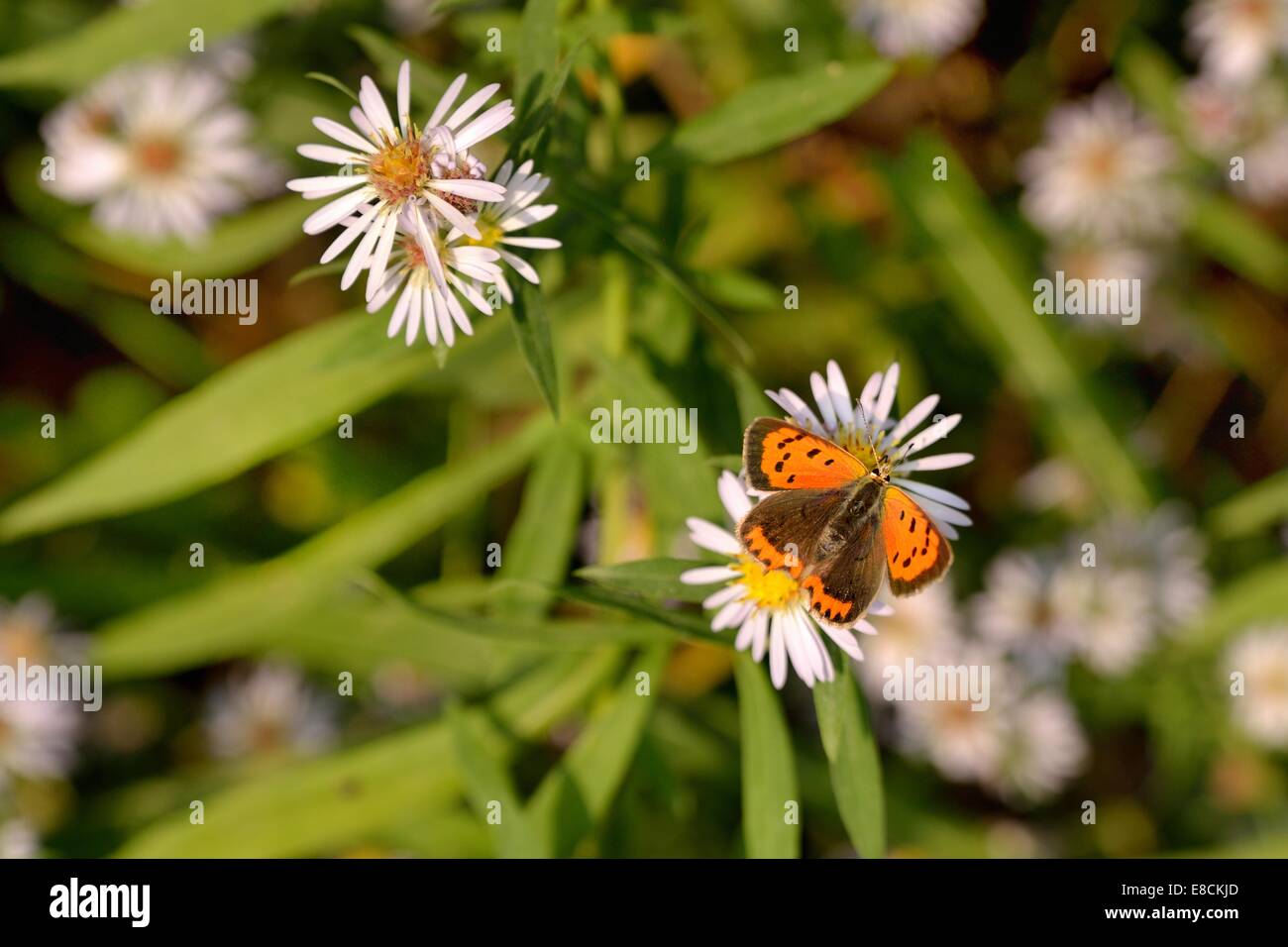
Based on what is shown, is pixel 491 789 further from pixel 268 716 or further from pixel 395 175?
pixel 268 716

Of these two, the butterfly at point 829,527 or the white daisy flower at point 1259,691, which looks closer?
the butterfly at point 829,527

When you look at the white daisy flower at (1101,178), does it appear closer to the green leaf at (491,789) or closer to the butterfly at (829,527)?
the butterfly at (829,527)

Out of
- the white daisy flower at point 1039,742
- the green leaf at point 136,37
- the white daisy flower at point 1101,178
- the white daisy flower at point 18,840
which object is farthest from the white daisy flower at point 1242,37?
the white daisy flower at point 18,840

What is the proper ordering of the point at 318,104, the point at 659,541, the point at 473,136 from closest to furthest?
the point at 473,136, the point at 659,541, the point at 318,104

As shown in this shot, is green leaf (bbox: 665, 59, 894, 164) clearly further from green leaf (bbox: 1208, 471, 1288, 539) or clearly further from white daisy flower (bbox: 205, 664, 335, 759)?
white daisy flower (bbox: 205, 664, 335, 759)

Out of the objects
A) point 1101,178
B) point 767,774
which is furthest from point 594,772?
point 1101,178

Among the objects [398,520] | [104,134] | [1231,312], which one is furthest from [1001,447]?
[104,134]
